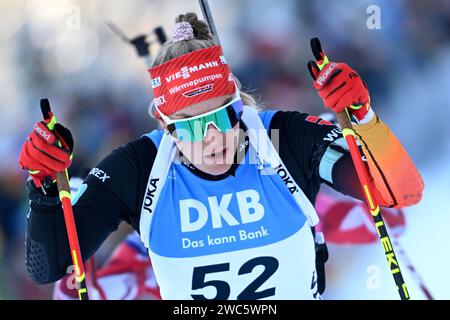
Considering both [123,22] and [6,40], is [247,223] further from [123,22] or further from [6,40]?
[6,40]

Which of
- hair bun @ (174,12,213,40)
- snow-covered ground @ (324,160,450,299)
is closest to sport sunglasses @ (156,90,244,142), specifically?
hair bun @ (174,12,213,40)

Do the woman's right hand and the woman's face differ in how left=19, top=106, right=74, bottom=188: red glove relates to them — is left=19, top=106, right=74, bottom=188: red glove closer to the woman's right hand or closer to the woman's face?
the woman's right hand

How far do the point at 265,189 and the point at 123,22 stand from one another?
1.31m

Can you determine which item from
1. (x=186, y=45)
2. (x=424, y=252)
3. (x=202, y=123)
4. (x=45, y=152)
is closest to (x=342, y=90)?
(x=202, y=123)

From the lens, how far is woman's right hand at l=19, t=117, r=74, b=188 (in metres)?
1.80

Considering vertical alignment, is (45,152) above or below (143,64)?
above

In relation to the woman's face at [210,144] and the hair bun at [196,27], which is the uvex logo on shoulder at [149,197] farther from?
the hair bun at [196,27]

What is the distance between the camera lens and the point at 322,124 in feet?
6.51

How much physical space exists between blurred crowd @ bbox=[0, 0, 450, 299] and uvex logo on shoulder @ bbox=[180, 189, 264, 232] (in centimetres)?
93

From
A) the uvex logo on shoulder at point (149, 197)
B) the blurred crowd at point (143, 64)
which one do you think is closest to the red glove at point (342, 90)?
the uvex logo on shoulder at point (149, 197)

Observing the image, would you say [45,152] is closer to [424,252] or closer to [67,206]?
[67,206]

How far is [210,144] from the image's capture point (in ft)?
6.28

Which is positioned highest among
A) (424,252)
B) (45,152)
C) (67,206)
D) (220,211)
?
(45,152)

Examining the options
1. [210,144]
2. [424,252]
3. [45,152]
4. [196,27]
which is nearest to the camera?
[45,152]
